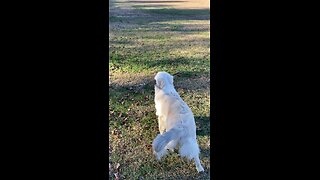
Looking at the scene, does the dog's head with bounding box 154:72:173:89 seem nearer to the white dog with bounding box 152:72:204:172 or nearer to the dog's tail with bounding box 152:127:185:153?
the white dog with bounding box 152:72:204:172

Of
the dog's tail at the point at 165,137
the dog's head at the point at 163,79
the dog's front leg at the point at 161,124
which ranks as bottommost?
the dog's tail at the point at 165,137

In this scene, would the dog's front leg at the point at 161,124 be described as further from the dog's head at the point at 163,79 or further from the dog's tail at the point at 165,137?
the dog's head at the point at 163,79

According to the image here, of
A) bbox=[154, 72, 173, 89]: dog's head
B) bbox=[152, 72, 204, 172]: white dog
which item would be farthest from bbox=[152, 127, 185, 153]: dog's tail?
bbox=[154, 72, 173, 89]: dog's head

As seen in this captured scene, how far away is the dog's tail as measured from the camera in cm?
145

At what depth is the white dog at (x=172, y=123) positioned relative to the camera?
149cm

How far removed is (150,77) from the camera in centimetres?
153

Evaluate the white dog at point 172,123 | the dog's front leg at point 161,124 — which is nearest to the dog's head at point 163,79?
the white dog at point 172,123

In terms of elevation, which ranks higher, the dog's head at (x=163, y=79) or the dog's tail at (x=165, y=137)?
the dog's head at (x=163, y=79)

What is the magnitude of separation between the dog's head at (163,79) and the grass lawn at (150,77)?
0.9 inches

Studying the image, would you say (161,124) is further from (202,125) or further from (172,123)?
(202,125)

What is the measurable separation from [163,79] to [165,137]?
0.21 metres

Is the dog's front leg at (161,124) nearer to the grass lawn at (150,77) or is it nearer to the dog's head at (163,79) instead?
the grass lawn at (150,77)
